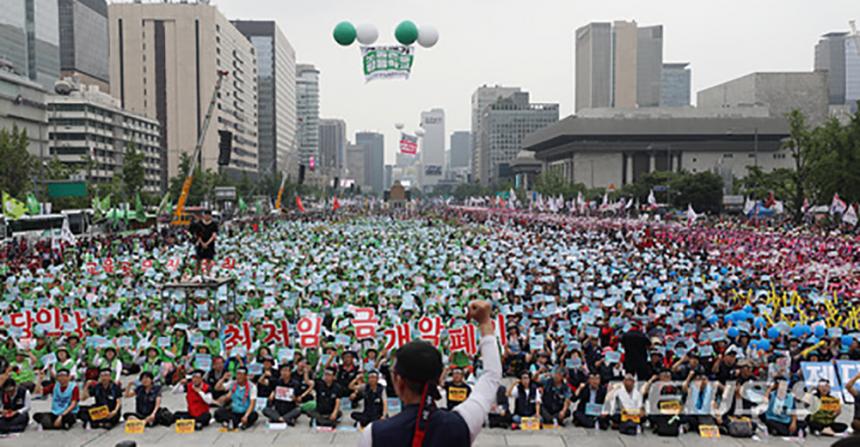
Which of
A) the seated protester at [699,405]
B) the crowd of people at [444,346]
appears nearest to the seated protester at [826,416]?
the crowd of people at [444,346]

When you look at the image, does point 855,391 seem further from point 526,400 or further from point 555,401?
point 526,400

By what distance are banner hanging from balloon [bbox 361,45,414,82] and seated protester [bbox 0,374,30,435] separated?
1057 cm

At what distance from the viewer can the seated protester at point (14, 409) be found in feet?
36.1

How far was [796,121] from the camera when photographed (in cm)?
5972

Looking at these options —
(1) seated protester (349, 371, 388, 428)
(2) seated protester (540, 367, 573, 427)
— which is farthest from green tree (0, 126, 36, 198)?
(2) seated protester (540, 367, 573, 427)

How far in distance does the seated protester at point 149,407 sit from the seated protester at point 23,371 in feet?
7.60

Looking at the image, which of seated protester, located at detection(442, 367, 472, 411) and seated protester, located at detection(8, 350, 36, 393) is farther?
seated protester, located at detection(8, 350, 36, 393)

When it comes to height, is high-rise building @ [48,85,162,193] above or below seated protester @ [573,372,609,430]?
above

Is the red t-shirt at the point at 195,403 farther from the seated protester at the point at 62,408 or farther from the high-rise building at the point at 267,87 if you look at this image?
the high-rise building at the point at 267,87

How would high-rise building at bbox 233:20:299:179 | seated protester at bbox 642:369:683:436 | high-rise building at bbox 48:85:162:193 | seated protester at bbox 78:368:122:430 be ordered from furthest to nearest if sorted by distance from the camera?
1. high-rise building at bbox 233:20:299:179
2. high-rise building at bbox 48:85:162:193
3. seated protester at bbox 78:368:122:430
4. seated protester at bbox 642:369:683:436

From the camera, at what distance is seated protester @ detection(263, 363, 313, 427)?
1144cm

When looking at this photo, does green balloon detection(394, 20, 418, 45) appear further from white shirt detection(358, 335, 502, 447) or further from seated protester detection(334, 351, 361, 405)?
white shirt detection(358, 335, 502, 447)

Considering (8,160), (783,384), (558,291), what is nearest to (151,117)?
(8,160)

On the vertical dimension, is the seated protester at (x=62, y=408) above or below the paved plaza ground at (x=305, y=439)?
above
